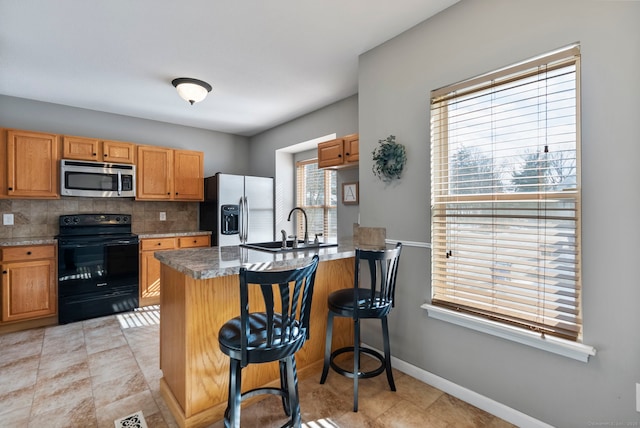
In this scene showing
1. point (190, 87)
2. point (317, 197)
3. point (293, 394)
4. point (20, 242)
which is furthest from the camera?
point (317, 197)

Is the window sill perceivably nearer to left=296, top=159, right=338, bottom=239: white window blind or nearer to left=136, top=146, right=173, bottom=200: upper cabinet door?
left=296, top=159, right=338, bottom=239: white window blind

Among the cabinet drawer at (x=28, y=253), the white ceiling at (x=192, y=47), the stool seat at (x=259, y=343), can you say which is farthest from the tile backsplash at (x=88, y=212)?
the stool seat at (x=259, y=343)

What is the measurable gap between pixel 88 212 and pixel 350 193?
11.5 ft

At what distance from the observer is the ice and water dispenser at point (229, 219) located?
4477 millimetres

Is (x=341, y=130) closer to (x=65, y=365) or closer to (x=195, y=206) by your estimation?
(x=195, y=206)

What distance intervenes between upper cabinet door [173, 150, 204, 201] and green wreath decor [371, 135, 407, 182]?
3.13 metres

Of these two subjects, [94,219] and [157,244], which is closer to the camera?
[94,219]

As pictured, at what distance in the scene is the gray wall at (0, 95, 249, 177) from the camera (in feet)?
12.2

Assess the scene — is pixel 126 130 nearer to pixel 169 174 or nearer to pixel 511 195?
pixel 169 174

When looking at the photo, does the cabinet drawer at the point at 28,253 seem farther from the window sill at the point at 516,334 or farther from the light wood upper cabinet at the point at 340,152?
the window sill at the point at 516,334

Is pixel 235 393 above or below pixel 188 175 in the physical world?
below

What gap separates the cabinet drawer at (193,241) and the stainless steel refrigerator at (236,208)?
0.13 metres

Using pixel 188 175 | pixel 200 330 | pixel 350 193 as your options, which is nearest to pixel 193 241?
pixel 188 175

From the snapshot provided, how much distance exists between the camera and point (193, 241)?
446 centimetres
